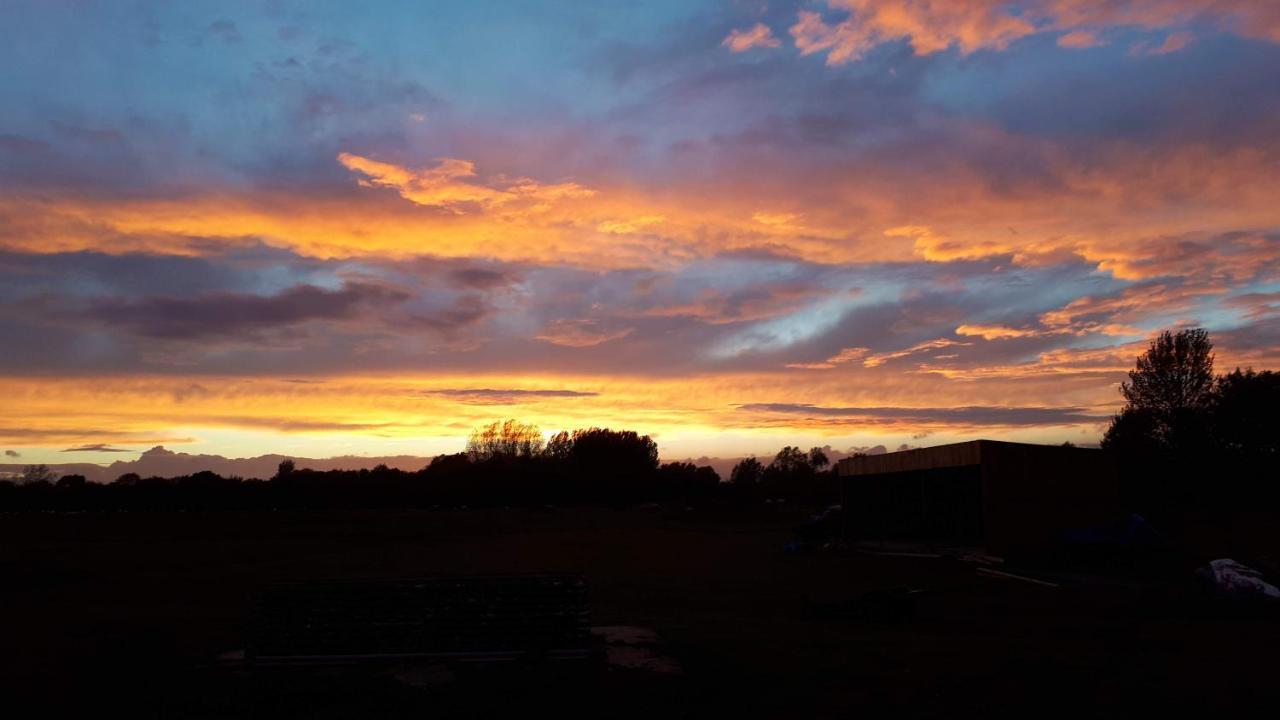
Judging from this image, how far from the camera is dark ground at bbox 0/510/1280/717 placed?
808cm

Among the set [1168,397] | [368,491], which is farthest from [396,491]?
[1168,397]

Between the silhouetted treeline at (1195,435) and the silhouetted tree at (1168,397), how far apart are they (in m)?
0.06

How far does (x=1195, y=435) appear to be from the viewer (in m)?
52.1

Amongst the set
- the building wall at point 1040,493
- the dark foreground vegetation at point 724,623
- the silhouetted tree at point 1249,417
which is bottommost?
the dark foreground vegetation at point 724,623

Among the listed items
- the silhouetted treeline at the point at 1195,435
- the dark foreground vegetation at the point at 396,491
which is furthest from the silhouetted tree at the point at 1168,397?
the dark foreground vegetation at the point at 396,491

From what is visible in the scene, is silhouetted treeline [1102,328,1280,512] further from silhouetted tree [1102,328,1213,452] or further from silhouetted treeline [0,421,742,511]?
silhouetted treeline [0,421,742,511]

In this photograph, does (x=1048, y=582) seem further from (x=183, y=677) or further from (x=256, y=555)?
(x=256, y=555)

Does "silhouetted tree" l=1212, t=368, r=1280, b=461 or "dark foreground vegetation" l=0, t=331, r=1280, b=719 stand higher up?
"silhouetted tree" l=1212, t=368, r=1280, b=461

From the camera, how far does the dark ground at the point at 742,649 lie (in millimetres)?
8078

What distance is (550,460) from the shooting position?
4818 inches

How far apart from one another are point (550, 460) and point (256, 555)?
9000 centimetres

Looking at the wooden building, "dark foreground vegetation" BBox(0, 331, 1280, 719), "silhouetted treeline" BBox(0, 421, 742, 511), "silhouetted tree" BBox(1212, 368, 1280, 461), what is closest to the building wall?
the wooden building

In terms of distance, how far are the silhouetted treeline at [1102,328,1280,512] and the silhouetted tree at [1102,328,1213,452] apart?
0.06 m

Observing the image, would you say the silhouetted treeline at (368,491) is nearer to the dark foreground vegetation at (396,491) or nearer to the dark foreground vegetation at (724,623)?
the dark foreground vegetation at (396,491)
